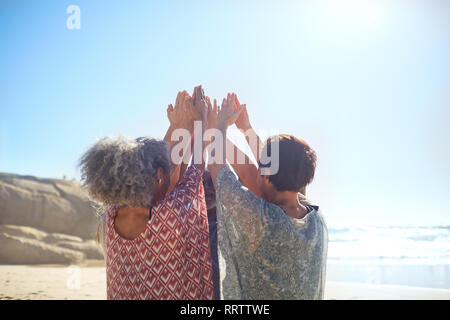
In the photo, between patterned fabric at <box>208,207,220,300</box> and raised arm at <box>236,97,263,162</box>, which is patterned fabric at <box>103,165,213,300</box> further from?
raised arm at <box>236,97,263,162</box>

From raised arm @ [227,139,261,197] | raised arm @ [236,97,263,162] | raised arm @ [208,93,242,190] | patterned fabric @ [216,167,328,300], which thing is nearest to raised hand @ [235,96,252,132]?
raised arm @ [236,97,263,162]

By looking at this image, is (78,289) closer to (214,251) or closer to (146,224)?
(214,251)

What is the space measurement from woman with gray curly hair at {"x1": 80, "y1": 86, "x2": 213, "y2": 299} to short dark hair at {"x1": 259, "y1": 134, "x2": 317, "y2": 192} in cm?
49

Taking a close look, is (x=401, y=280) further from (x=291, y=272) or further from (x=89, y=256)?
(x=89, y=256)

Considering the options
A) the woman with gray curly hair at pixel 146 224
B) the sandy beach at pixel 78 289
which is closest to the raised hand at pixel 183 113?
the woman with gray curly hair at pixel 146 224

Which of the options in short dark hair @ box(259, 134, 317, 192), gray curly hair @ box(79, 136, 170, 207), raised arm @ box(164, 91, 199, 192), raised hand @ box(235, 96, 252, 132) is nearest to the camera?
gray curly hair @ box(79, 136, 170, 207)

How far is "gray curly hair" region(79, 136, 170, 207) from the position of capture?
186 cm

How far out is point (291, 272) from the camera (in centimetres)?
197

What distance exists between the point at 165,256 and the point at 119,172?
1.69 ft

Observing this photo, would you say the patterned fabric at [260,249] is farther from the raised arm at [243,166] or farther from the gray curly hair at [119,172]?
the gray curly hair at [119,172]

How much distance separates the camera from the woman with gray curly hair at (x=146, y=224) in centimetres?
188

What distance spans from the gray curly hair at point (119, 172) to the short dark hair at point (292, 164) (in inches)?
28.0

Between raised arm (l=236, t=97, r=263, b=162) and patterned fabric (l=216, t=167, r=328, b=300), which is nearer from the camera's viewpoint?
patterned fabric (l=216, t=167, r=328, b=300)

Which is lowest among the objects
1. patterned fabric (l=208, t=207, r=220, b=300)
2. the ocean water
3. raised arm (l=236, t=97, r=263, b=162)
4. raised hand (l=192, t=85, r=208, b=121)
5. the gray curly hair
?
the ocean water
